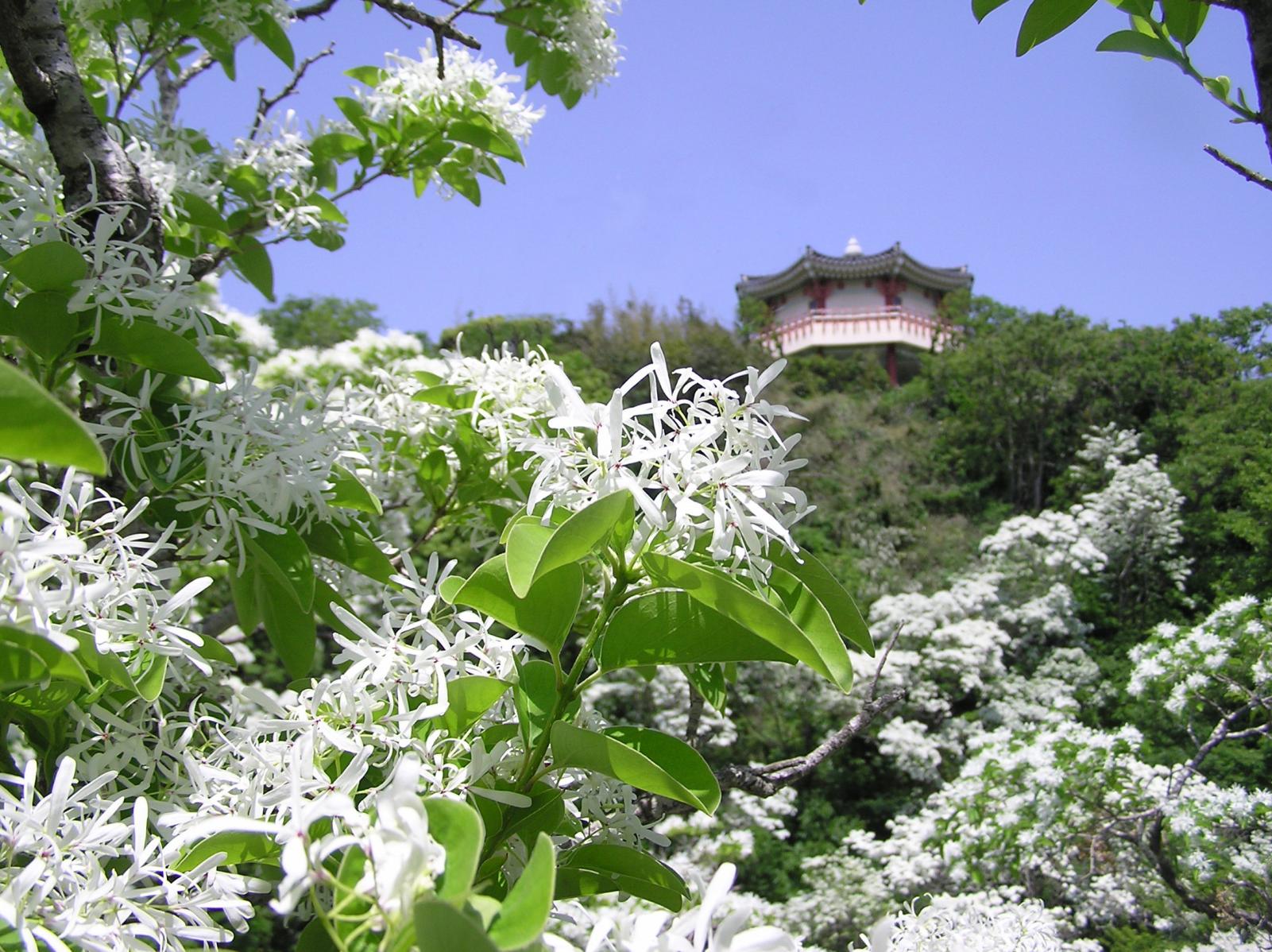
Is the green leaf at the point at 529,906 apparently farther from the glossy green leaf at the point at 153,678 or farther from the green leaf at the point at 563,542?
the glossy green leaf at the point at 153,678

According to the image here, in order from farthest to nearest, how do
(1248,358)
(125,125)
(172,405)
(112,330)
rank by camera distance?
1. (1248,358)
2. (125,125)
3. (172,405)
4. (112,330)

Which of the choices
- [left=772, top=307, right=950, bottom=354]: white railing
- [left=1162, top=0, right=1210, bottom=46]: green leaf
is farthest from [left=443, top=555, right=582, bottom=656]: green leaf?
[left=772, top=307, right=950, bottom=354]: white railing

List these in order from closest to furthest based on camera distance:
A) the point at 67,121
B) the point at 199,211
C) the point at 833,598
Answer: the point at 833,598
the point at 67,121
the point at 199,211

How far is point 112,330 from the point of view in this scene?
0.85 metres

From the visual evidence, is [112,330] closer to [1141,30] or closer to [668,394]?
[668,394]

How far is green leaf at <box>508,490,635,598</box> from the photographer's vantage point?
55 cm

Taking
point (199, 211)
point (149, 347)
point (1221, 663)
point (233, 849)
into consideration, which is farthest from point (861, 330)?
point (233, 849)

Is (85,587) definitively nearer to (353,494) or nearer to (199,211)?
(353,494)

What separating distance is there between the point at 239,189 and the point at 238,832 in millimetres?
1150

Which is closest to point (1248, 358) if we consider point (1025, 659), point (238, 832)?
point (1025, 659)

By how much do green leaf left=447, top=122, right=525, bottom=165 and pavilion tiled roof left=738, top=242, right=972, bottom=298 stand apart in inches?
718

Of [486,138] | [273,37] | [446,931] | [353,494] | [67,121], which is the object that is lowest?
[446,931]

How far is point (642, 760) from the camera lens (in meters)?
0.60

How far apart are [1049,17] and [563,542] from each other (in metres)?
0.55
